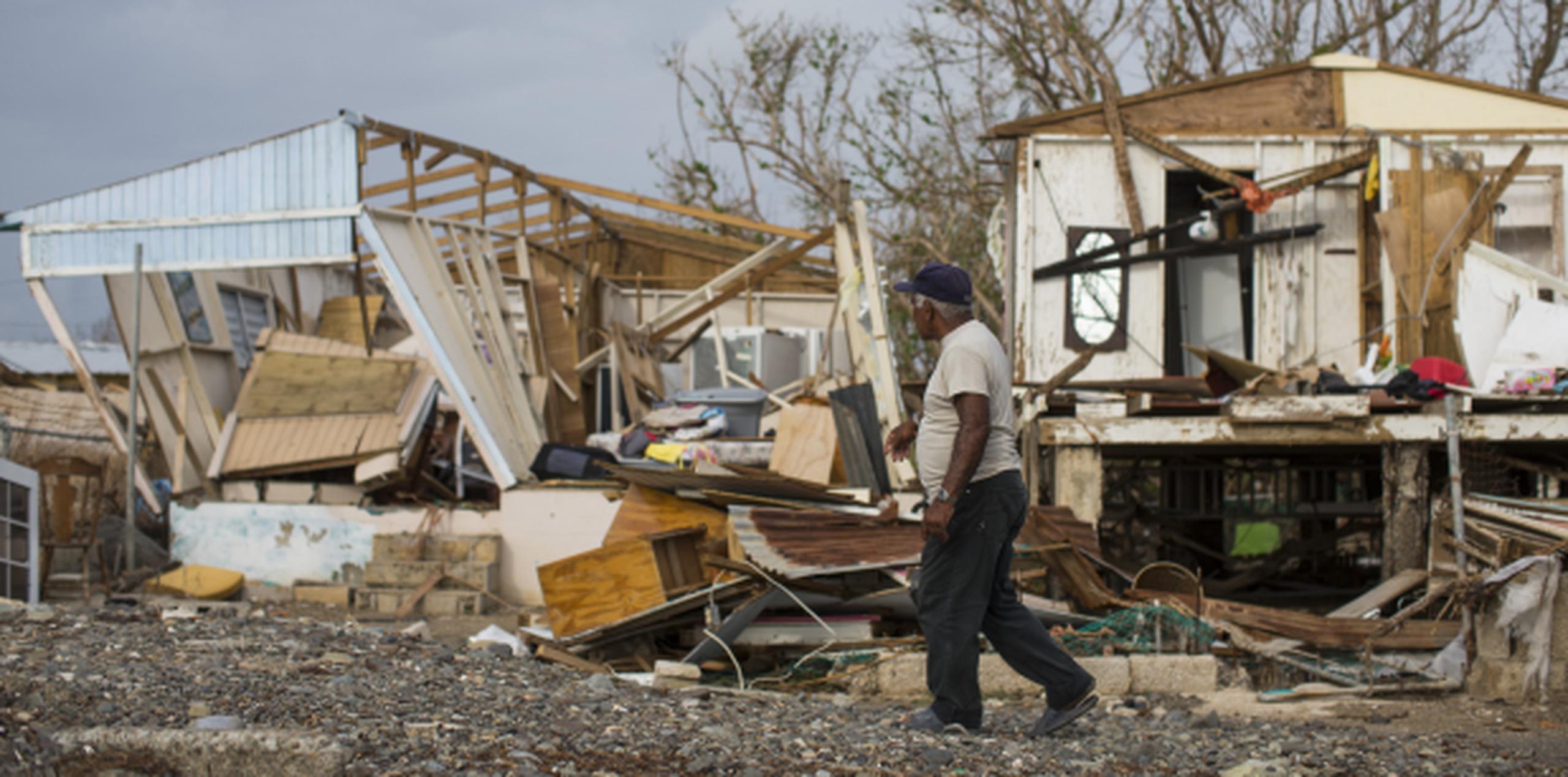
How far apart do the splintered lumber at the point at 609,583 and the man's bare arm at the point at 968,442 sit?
2.90 meters

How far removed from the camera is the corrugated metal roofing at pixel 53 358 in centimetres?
1711

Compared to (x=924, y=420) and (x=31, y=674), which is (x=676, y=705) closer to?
(x=924, y=420)

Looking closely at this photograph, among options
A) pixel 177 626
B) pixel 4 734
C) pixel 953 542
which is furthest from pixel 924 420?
pixel 177 626

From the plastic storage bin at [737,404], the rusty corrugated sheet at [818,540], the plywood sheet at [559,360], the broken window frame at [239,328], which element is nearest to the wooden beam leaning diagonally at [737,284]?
the plywood sheet at [559,360]

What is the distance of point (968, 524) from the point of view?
472 centimetres

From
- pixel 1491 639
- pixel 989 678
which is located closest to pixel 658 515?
pixel 989 678

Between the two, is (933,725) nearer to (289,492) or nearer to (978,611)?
(978,611)

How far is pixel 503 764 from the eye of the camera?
13.2ft

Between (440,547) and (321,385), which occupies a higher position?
(321,385)

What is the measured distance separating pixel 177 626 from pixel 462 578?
3.65 meters

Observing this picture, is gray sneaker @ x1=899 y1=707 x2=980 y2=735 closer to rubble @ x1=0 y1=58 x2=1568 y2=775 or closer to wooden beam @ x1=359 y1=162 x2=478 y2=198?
rubble @ x1=0 y1=58 x2=1568 y2=775

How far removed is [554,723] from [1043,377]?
7.27 meters

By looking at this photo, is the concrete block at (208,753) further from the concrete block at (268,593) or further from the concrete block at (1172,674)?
the concrete block at (268,593)

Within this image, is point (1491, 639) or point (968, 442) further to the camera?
point (1491, 639)
